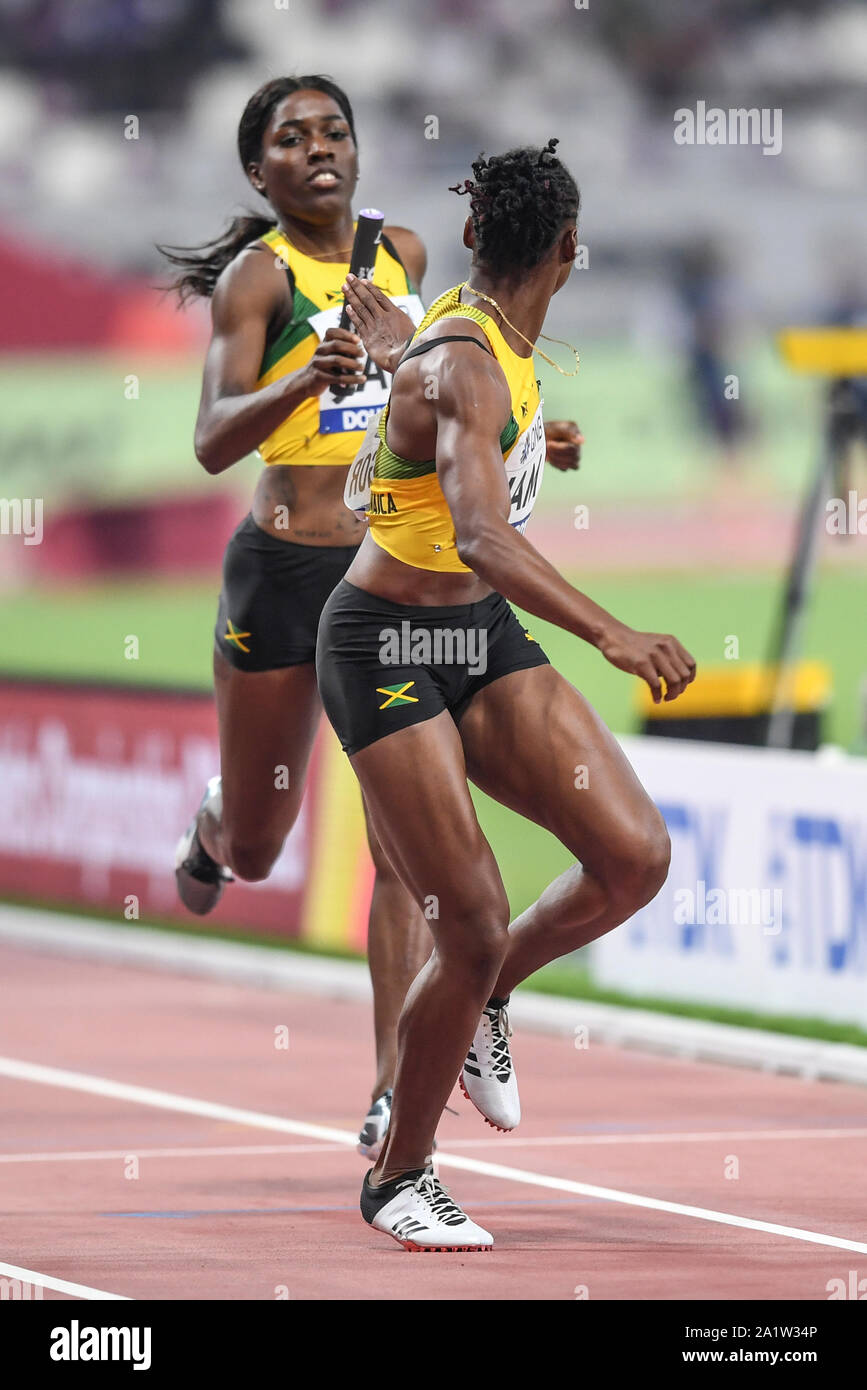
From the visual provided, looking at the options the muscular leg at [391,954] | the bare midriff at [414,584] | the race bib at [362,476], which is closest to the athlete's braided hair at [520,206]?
the race bib at [362,476]

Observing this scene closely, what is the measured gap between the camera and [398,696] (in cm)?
527

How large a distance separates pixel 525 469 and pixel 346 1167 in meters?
2.40

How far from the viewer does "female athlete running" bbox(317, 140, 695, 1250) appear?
518 centimetres

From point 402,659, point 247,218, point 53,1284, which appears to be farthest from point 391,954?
point 247,218

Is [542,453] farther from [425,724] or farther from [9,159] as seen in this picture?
[9,159]

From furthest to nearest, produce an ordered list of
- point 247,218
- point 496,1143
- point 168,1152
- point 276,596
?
point 496,1143, point 168,1152, point 247,218, point 276,596

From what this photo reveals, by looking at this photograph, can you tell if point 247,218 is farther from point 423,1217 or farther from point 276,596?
point 423,1217

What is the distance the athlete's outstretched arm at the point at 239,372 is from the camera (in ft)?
20.4

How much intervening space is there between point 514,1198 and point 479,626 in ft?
5.64

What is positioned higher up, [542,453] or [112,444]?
[112,444]

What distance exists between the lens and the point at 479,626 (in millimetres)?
5434

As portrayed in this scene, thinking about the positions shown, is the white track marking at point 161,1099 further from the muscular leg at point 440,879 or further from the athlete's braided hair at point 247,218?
the athlete's braided hair at point 247,218

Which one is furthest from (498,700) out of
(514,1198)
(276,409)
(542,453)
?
(514,1198)

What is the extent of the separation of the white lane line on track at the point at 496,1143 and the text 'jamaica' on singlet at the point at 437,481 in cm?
237
